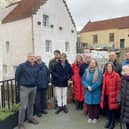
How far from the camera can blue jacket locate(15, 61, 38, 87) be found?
597cm

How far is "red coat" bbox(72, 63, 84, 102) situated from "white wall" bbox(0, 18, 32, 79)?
16220mm

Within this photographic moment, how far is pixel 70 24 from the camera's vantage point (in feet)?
91.0

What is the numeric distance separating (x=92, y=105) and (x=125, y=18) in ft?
136

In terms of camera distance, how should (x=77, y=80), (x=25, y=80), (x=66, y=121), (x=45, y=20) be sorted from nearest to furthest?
(x=25, y=80)
(x=66, y=121)
(x=77, y=80)
(x=45, y=20)

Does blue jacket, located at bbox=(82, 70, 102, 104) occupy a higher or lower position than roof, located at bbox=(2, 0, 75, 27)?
lower

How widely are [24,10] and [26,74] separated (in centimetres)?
1957

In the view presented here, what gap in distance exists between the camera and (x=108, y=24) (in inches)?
1892

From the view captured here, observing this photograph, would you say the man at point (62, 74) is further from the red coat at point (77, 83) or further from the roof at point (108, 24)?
the roof at point (108, 24)

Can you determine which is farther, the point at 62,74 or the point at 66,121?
the point at 62,74

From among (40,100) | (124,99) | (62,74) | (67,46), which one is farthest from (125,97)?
(67,46)

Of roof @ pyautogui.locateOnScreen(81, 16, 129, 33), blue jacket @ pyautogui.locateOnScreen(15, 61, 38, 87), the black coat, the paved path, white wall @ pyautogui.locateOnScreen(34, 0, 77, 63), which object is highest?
roof @ pyautogui.locateOnScreen(81, 16, 129, 33)

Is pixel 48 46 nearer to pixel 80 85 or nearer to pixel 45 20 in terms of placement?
pixel 45 20

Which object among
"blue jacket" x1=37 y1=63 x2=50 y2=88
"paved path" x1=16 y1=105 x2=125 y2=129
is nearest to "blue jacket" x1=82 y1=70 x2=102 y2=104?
"paved path" x1=16 y1=105 x2=125 y2=129

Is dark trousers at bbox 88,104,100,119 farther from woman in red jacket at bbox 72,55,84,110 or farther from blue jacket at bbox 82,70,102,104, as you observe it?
woman in red jacket at bbox 72,55,84,110
